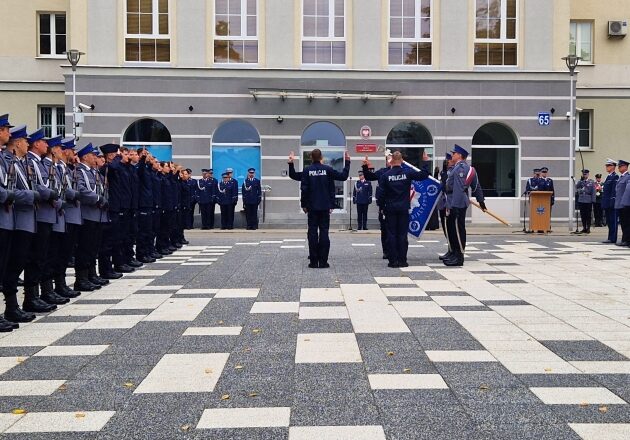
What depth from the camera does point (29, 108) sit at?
32531 millimetres

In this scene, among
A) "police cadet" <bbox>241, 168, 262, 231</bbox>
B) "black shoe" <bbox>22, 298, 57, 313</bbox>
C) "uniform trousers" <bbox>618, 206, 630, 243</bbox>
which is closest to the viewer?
"black shoe" <bbox>22, 298, 57, 313</bbox>

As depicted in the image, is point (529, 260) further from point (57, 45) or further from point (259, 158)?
point (57, 45)

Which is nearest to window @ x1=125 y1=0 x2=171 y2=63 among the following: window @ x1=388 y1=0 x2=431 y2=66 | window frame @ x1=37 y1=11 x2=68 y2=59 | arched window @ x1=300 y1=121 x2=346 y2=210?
window frame @ x1=37 y1=11 x2=68 y2=59

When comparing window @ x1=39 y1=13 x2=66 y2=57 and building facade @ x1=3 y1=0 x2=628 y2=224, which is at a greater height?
window @ x1=39 y1=13 x2=66 y2=57

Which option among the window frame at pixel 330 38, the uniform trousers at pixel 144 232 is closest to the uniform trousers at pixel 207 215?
the window frame at pixel 330 38

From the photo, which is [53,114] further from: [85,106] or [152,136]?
[152,136]

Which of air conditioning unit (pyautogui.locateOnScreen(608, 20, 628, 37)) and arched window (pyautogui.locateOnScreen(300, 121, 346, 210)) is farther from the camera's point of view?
air conditioning unit (pyautogui.locateOnScreen(608, 20, 628, 37))

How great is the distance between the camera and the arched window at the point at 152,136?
98.5 feet

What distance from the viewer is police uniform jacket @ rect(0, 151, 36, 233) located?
29.0 ft

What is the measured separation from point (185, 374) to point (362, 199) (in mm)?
22431

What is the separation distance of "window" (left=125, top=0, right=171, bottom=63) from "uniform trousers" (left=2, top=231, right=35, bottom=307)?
2181 cm

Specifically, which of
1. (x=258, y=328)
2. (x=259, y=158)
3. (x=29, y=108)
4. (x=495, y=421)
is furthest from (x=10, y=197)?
(x=29, y=108)

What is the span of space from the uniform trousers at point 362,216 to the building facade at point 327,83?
6.80ft

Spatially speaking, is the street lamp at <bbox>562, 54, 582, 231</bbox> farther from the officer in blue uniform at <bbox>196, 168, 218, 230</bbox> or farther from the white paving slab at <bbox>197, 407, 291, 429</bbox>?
the white paving slab at <bbox>197, 407, 291, 429</bbox>
